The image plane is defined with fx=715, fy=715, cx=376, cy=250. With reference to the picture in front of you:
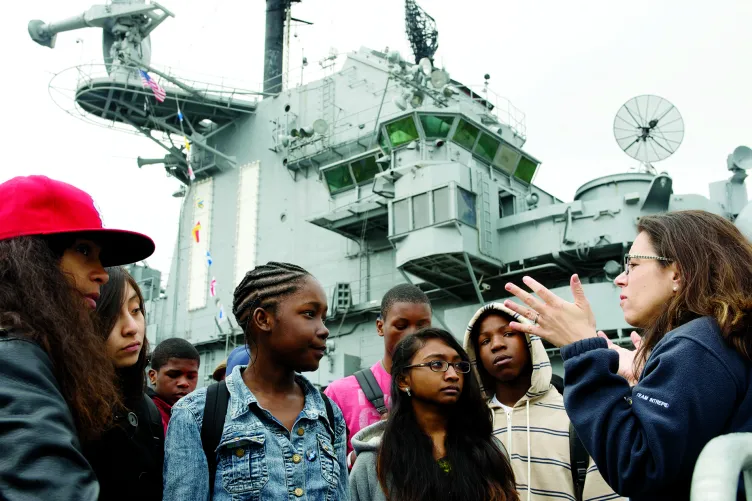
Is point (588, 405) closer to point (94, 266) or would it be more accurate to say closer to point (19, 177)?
point (94, 266)

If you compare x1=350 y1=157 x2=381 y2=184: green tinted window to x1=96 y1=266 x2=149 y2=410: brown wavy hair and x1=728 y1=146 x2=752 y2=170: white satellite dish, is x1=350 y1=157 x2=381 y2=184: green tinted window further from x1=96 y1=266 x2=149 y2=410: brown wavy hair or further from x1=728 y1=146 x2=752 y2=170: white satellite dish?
x1=96 y1=266 x2=149 y2=410: brown wavy hair

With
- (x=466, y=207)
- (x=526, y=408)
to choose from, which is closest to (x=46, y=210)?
(x=526, y=408)

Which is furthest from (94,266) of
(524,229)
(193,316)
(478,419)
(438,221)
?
(193,316)

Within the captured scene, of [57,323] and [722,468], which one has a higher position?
[57,323]

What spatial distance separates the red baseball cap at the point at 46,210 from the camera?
1.69m

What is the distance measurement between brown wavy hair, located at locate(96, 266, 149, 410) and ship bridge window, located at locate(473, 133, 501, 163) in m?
13.6

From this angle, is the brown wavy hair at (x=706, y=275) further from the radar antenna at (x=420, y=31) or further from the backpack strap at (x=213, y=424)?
the radar antenna at (x=420, y=31)

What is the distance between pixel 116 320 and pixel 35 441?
5.22 feet

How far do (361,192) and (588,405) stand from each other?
46.0 feet

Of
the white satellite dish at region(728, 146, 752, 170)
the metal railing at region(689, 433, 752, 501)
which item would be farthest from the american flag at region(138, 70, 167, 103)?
the metal railing at region(689, 433, 752, 501)

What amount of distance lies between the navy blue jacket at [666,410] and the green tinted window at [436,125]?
519 inches

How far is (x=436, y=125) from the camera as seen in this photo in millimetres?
15086

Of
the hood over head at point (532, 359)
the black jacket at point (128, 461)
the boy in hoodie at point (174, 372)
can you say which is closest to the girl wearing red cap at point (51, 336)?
the black jacket at point (128, 461)

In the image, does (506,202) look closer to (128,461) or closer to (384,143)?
(384,143)
